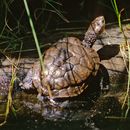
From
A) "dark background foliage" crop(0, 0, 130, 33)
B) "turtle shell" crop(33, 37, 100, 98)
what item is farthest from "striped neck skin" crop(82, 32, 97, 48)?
"dark background foliage" crop(0, 0, 130, 33)

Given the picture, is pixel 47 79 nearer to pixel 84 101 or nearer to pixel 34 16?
pixel 84 101

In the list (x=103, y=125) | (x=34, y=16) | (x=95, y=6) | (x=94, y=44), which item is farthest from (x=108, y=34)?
(x=103, y=125)

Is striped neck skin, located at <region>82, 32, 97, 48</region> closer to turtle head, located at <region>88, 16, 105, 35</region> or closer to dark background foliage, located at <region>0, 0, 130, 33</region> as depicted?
turtle head, located at <region>88, 16, 105, 35</region>

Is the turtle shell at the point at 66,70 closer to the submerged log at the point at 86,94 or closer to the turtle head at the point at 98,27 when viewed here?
the submerged log at the point at 86,94

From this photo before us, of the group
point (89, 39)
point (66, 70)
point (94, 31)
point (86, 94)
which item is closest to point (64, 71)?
point (66, 70)

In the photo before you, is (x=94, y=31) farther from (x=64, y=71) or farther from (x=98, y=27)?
(x=64, y=71)
